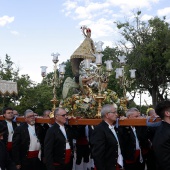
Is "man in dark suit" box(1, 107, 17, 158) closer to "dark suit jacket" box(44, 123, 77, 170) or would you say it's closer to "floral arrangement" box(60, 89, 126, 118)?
"floral arrangement" box(60, 89, 126, 118)

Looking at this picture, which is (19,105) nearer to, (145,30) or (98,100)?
(145,30)

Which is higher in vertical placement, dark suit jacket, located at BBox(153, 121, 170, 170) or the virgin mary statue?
the virgin mary statue

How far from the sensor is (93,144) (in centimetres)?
545

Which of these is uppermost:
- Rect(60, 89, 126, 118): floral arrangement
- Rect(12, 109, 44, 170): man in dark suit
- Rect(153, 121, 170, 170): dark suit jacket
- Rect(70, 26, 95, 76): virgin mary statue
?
Rect(70, 26, 95, 76): virgin mary statue

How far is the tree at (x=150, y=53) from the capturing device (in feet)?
111

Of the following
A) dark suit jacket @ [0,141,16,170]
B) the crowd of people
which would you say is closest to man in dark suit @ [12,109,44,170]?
the crowd of people

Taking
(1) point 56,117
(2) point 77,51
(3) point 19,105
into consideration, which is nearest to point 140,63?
(3) point 19,105

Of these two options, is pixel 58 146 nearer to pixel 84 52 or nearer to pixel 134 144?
pixel 134 144

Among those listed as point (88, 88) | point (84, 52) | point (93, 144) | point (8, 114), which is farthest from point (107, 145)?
point (84, 52)

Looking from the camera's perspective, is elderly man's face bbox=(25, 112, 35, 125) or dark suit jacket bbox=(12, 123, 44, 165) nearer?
dark suit jacket bbox=(12, 123, 44, 165)

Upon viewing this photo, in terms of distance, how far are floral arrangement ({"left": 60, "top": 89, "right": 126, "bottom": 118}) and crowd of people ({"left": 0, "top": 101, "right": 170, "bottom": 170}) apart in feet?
3.94

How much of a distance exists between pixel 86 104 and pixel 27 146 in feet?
7.85

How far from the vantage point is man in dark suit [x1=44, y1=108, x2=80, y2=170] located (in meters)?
6.20

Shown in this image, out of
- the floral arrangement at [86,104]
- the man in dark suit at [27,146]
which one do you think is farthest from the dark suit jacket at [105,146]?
the floral arrangement at [86,104]
